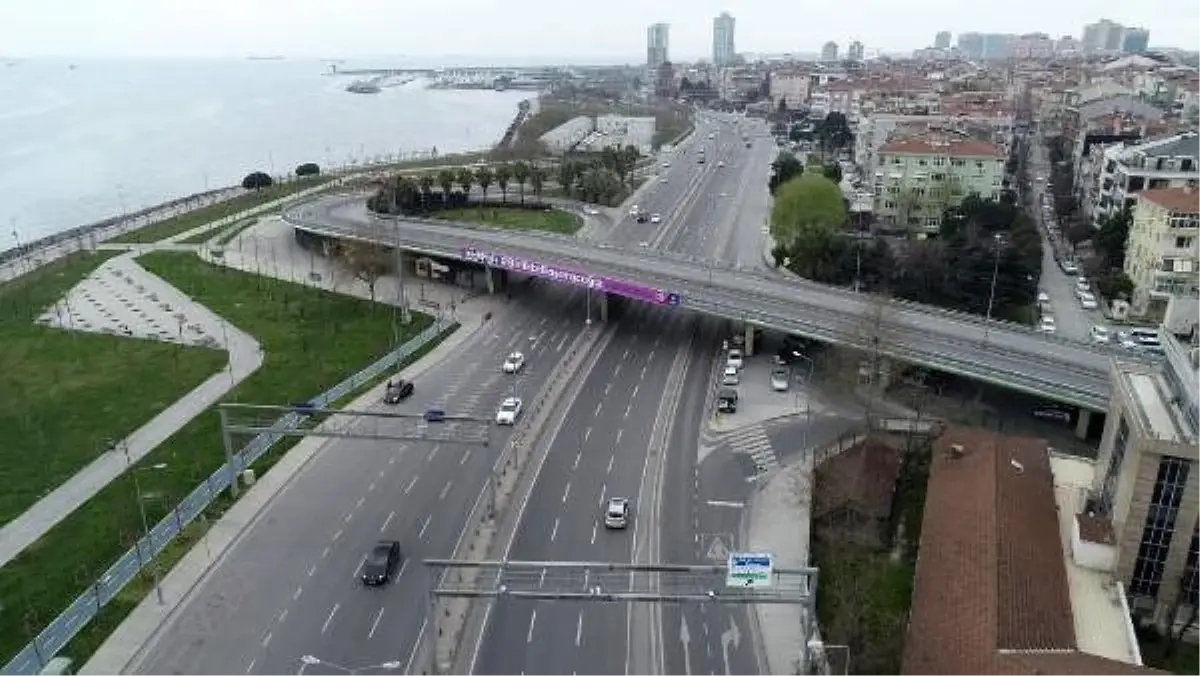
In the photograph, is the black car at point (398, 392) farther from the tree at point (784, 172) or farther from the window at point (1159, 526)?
the tree at point (784, 172)

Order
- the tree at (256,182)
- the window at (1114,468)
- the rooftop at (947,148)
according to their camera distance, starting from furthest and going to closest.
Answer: the tree at (256,182) < the rooftop at (947,148) < the window at (1114,468)

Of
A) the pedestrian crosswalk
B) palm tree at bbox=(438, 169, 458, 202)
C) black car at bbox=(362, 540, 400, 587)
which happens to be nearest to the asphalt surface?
black car at bbox=(362, 540, 400, 587)

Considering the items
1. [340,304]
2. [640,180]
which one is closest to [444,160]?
[640,180]

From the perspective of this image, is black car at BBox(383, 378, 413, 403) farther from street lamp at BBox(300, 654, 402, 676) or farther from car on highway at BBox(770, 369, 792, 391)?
street lamp at BBox(300, 654, 402, 676)

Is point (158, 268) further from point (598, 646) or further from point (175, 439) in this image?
point (598, 646)

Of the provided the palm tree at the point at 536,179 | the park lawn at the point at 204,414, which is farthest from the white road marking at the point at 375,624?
the palm tree at the point at 536,179

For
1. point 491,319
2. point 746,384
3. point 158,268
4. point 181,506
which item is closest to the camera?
point 181,506
